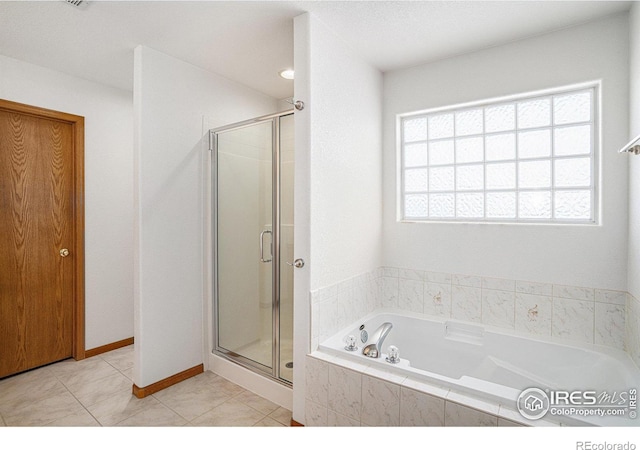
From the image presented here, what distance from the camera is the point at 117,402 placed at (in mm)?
2254

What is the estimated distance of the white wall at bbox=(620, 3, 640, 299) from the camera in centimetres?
176

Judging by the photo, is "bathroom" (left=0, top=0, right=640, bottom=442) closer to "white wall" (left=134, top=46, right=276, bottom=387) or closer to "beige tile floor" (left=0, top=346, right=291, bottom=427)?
"white wall" (left=134, top=46, right=276, bottom=387)

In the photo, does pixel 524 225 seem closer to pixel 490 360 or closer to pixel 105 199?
pixel 490 360

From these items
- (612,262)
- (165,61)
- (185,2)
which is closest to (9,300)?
(165,61)

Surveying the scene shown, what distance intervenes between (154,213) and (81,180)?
3.44 feet

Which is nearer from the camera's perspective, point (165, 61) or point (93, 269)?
point (165, 61)

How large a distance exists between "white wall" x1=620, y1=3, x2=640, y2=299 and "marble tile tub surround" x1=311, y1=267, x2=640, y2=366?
0.16 meters

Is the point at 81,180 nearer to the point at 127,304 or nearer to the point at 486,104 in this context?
the point at 127,304

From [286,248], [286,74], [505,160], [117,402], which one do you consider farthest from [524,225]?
[117,402]

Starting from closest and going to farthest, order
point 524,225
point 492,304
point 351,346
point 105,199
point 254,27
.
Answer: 1. point 351,346
2. point 254,27
3. point 524,225
4. point 492,304
5. point 105,199

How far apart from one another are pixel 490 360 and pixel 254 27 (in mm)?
2586

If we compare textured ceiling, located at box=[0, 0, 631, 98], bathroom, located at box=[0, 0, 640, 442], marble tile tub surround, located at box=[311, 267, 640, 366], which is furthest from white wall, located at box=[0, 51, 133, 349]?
marble tile tub surround, located at box=[311, 267, 640, 366]

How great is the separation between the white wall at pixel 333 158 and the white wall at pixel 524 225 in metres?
0.23

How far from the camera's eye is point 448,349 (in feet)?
7.75
